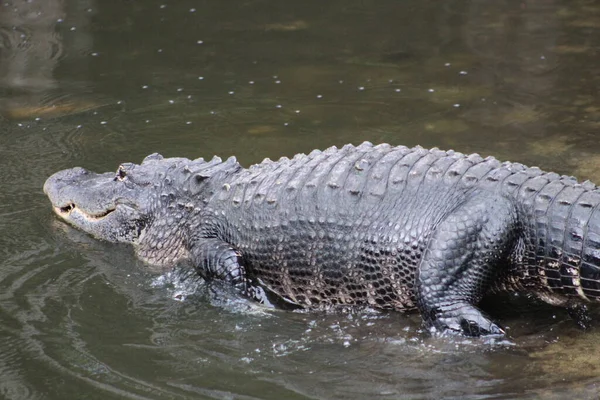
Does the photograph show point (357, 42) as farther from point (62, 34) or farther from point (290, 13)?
point (62, 34)

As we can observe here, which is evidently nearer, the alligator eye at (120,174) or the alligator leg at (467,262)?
the alligator leg at (467,262)

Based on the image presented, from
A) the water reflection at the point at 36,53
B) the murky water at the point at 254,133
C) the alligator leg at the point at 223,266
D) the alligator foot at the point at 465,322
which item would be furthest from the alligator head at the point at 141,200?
the water reflection at the point at 36,53

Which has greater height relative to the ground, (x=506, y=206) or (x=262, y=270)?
(x=506, y=206)

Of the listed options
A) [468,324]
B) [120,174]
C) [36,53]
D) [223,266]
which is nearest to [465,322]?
[468,324]

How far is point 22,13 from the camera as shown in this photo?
1215cm

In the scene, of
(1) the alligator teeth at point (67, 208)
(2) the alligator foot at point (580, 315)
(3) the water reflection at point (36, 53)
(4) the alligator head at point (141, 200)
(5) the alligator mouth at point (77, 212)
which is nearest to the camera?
(2) the alligator foot at point (580, 315)

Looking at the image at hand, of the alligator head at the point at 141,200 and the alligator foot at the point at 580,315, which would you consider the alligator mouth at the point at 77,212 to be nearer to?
the alligator head at the point at 141,200

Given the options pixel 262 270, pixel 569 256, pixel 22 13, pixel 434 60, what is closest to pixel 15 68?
pixel 22 13

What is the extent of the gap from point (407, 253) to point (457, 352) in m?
0.68

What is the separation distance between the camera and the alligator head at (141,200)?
20.2 feet

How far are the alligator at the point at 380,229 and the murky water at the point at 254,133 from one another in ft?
0.62

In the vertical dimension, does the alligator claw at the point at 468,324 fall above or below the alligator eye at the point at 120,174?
below

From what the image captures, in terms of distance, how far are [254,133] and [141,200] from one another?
2.09m

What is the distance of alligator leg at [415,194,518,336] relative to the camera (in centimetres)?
480
